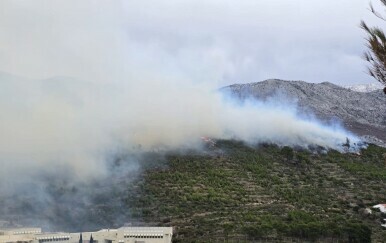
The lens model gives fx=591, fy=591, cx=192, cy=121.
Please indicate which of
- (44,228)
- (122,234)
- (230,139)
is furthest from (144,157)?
(122,234)

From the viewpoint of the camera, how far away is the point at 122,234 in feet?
152

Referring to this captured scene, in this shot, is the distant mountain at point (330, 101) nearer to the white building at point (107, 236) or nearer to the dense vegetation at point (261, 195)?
the dense vegetation at point (261, 195)

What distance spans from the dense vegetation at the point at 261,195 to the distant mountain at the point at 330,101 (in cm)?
2414

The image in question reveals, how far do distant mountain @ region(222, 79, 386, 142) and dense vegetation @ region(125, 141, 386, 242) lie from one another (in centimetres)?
2414

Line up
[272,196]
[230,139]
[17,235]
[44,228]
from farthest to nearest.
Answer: [230,139] → [272,196] → [44,228] → [17,235]

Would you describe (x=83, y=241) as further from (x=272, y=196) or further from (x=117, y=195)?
(x=272, y=196)

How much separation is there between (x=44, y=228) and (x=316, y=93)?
245ft

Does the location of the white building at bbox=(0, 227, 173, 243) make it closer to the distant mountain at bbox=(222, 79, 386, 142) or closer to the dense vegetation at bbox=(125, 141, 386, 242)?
the dense vegetation at bbox=(125, 141, 386, 242)

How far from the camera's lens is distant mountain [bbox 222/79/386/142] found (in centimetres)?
10812

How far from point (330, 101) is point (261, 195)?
56.8m

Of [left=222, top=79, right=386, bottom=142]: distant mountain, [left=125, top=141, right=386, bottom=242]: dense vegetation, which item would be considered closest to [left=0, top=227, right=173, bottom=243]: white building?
[left=125, top=141, right=386, bottom=242]: dense vegetation

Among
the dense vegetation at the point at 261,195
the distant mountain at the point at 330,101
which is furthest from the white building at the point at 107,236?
the distant mountain at the point at 330,101

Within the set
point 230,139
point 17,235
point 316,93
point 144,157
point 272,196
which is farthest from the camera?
point 316,93

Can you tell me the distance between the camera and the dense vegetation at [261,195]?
168ft
